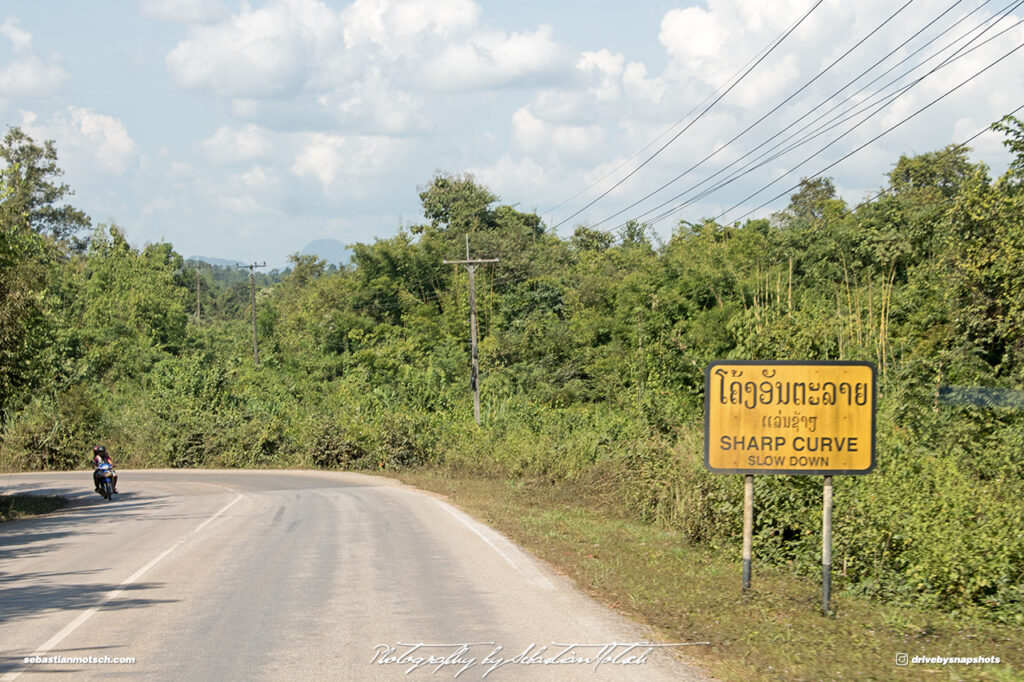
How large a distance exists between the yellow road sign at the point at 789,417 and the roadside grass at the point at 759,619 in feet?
5.07

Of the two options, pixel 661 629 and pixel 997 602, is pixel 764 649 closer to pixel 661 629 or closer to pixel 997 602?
pixel 661 629

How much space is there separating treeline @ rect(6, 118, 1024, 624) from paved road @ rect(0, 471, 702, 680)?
4.39 m

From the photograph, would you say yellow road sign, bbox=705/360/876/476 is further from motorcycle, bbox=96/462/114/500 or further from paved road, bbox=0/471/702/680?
motorcycle, bbox=96/462/114/500

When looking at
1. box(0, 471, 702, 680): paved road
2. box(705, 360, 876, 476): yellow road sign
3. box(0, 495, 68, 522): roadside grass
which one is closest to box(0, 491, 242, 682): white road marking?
box(0, 471, 702, 680): paved road

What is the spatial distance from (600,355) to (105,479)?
27.8 meters

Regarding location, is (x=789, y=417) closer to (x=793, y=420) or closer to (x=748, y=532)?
(x=793, y=420)

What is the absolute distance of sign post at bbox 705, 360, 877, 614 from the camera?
932cm

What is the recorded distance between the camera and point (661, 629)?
27.6ft

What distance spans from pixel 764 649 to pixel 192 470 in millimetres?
36910

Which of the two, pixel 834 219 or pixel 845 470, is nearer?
pixel 845 470

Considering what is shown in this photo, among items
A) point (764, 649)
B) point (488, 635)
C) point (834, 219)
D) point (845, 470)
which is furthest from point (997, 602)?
point (834, 219)

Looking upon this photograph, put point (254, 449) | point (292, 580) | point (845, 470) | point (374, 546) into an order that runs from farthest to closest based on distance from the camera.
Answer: point (254, 449) → point (374, 546) → point (292, 580) → point (845, 470)

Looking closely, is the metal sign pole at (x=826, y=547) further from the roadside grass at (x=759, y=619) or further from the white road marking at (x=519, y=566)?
the white road marking at (x=519, y=566)

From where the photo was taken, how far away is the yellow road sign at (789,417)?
933 cm
